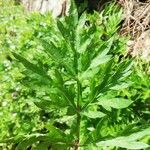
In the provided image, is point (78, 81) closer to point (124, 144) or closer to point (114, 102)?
point (114, 102)

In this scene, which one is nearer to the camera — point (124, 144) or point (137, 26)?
point (124, 144)

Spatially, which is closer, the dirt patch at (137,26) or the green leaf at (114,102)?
the green leaf at (114,102)

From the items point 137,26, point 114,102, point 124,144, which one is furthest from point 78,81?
point 137,26

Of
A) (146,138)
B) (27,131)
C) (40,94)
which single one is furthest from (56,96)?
(27,131)

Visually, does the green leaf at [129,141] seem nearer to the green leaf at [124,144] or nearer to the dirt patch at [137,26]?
the green leaf at [124,144]

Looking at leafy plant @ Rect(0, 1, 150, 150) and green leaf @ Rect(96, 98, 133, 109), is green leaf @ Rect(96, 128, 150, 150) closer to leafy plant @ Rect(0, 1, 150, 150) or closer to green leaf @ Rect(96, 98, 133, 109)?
leafy plant @ Rect(0, 1, 150, 150)

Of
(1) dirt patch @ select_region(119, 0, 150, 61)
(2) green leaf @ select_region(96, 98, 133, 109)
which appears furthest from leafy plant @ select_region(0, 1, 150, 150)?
(1) dirt patch @ select_region(119, 0, 150, 61)

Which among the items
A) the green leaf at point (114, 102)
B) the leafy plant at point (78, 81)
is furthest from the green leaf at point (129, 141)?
the green leaf at point (114, 102)

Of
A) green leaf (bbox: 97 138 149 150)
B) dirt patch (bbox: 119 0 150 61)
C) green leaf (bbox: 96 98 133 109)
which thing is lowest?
green leaf (bbox: 97 138 149 150)

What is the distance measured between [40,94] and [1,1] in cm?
344

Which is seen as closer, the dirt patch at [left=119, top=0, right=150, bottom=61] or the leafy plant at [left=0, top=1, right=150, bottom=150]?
the leafy plant at [left=0, top=1, right=150, bottom=150]

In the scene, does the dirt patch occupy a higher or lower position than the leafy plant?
higher

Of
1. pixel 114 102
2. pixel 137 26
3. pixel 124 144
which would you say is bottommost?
pixel 124 144

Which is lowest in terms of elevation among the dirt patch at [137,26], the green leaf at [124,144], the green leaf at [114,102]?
the green leaf at [124,144]
